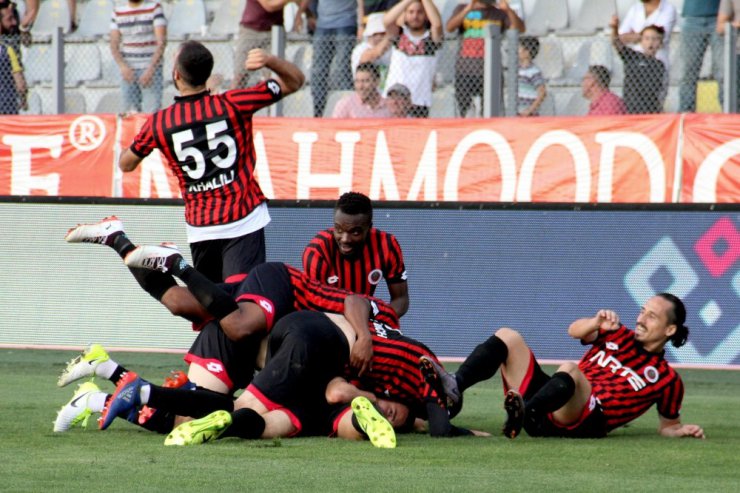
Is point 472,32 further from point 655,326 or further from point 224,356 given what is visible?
point 224,356

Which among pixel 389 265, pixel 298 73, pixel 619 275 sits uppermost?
pixel 298 73

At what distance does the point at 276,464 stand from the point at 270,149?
7.34 meters

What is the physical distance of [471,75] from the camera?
12.4 m

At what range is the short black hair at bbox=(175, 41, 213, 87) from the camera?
7562mm

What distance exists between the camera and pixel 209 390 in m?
6.59

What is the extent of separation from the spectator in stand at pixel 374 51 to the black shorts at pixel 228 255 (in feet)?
16.3

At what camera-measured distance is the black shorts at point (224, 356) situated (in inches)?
266

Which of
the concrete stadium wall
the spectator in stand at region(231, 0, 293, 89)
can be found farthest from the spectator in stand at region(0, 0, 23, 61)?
the concrete stadium wall

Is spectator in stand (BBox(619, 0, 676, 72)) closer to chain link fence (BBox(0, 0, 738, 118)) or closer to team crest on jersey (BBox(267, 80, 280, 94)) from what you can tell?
chain link fence (BBox(0, 0, 738, 118))

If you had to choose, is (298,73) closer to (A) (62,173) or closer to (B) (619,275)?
(B) (619,275)

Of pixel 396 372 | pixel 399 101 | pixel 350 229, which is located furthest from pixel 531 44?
pixel 396 372

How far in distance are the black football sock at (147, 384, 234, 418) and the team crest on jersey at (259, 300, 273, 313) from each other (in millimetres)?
488

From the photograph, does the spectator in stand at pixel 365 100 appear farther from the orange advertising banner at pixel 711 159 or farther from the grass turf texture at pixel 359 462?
the grass turf texture at pixel 359 462

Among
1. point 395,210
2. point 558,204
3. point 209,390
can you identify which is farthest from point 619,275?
point 209,390
